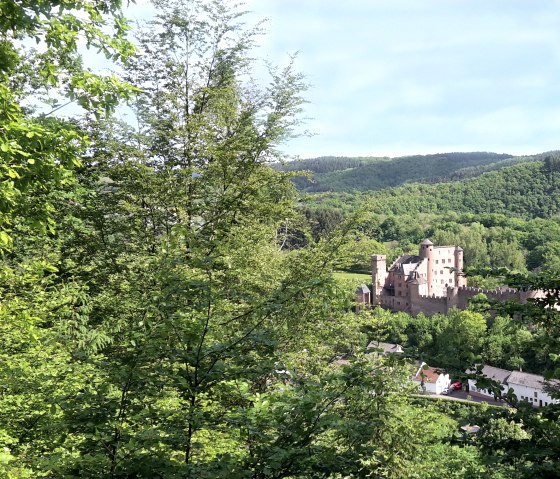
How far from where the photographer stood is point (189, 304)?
4.42m

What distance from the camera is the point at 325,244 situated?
9.63 meters

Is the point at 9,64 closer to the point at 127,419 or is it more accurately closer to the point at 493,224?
the point at 127,419

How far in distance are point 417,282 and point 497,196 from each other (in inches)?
2636

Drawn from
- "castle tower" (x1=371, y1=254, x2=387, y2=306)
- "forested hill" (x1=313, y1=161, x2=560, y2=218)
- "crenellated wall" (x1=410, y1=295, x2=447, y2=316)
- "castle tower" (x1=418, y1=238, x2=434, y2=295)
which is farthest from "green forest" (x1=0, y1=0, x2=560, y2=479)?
"forested hill" (x1=313, y1=161, x2=560, y2=218)

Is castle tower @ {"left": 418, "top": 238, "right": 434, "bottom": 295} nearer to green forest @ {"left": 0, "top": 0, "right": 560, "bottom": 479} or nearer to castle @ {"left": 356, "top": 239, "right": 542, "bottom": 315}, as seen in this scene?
castle @ {"left": 356, "top": 239, "right": 542, "bottom": 315}

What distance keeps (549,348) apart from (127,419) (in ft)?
12.5

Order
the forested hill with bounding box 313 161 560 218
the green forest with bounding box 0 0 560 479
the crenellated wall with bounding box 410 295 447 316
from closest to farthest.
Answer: the green forest with bounding box 0 0 560 479 → the crenellated wall with bounding box 410 295 447 316 → the forested hill with bounding box 313 161 560 218

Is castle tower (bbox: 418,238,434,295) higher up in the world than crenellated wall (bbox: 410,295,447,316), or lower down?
higher up

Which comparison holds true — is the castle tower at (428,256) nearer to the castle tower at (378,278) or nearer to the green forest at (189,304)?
the castle tower at (378,278)

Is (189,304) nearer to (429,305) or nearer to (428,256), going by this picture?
(429,305)

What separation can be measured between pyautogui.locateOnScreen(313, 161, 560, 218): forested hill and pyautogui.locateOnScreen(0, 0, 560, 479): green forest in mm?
96516

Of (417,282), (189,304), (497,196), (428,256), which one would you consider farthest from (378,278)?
(497,196)

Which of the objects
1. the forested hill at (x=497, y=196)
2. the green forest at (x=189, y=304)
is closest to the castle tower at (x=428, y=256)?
the forested hill at (x=497, y=196)

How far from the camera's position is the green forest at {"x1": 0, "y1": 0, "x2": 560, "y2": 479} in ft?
12.0
